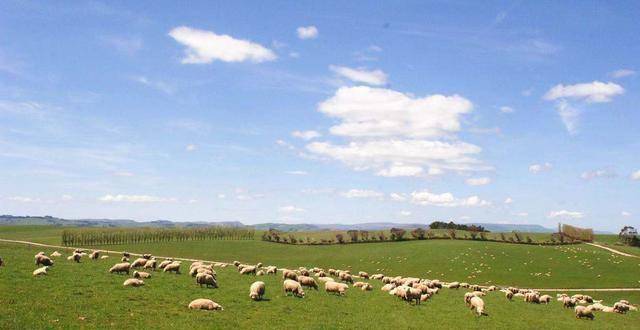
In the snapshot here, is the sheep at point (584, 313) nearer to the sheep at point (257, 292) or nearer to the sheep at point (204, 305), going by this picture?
the sheep at point (257, 292)

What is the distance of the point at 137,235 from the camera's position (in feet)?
487

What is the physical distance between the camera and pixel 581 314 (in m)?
33.8

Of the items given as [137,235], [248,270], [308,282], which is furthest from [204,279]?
[137,235]

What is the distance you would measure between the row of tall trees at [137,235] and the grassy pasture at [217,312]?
11219 centimetres

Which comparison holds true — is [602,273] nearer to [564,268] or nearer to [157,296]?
[564,268]

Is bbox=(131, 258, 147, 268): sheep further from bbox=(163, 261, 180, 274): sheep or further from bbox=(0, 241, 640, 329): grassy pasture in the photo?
bbox=(0, 241, 640, 329): grassy pasture

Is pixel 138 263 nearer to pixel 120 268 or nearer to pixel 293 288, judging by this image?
pixel 120 268

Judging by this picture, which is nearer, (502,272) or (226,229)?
(502,272)

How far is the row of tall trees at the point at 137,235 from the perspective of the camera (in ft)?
460

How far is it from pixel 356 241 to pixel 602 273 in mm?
63399

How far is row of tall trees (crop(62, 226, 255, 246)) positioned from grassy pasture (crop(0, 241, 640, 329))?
→ 112188mm

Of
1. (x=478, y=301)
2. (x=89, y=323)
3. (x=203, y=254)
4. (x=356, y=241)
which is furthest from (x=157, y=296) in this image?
(x=356, y=241)

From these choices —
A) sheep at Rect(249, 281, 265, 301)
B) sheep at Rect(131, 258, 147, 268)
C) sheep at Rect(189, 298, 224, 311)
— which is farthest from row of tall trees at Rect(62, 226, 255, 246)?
sheep at Rect(189, 298, 224, 311)

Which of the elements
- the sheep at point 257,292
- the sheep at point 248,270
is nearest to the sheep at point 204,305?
the sheep at point 257,292
